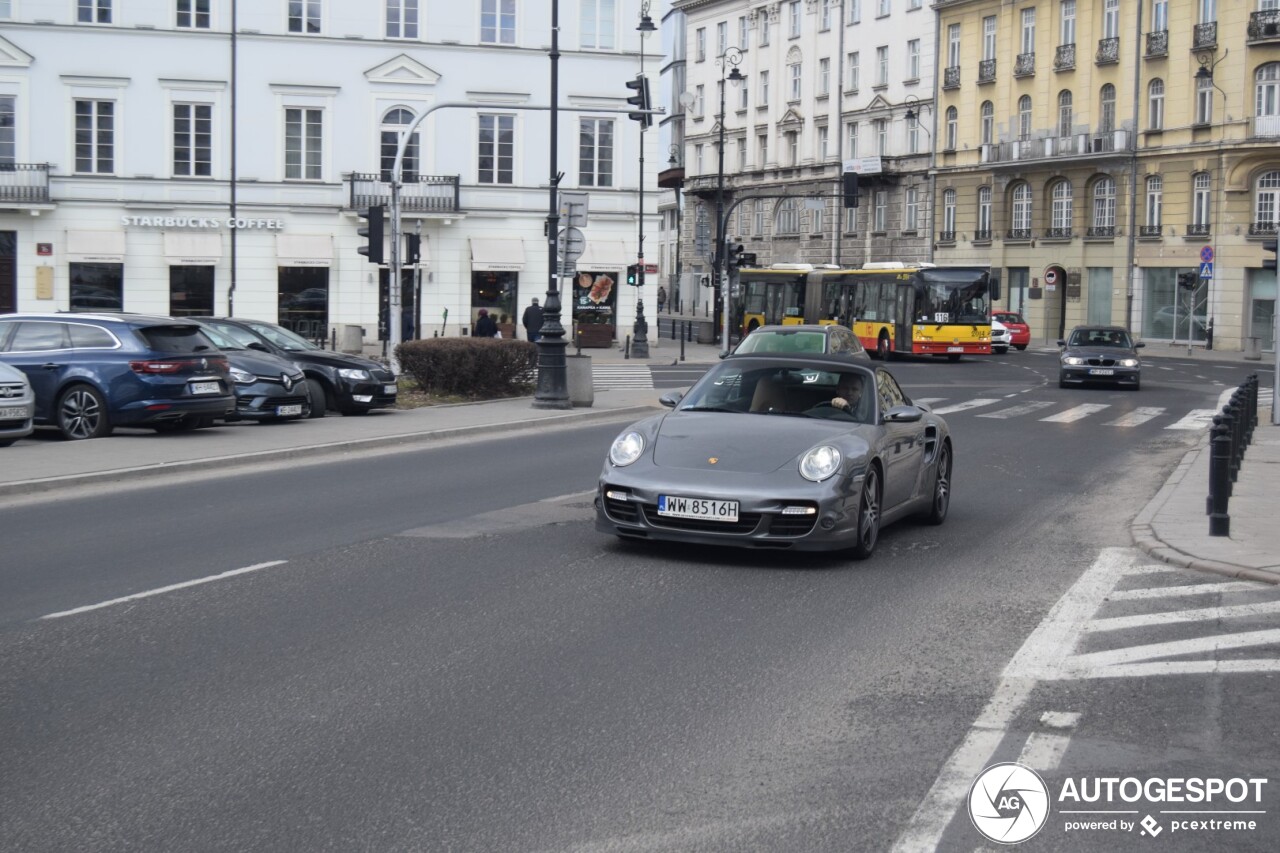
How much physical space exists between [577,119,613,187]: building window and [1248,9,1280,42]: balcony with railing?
25252 millimetres

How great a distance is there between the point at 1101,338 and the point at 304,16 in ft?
91.2

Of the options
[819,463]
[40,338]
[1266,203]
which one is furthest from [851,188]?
[819,463]

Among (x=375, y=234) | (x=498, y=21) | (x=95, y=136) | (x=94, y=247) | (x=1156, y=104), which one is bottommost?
(x=375, y=234)

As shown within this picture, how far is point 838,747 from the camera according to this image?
598cm

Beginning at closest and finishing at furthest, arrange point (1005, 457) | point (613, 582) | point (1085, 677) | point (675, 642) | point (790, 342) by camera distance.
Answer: point (1085, 677), point (675, 642), point (613, 582), point (1005, 457), point (790, 342)

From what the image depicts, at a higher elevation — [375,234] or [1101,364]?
[375,234]

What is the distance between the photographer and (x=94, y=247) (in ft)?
159

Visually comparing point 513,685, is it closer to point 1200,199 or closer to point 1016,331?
point 1016,331

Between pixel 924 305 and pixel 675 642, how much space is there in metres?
41.4

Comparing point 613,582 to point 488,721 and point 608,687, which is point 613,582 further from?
point 488,721

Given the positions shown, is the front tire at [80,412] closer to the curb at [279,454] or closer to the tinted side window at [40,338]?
the tinted side window at [40,338]

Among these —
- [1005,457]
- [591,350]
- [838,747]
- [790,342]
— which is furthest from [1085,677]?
[591,350]

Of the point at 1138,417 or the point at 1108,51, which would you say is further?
the point at 1108,51

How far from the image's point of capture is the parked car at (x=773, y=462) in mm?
9875
